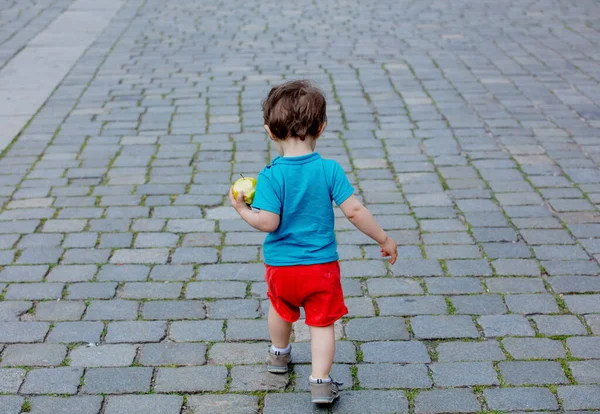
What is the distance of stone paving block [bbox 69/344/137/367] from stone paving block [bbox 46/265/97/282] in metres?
0.70

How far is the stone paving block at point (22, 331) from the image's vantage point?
3.55m

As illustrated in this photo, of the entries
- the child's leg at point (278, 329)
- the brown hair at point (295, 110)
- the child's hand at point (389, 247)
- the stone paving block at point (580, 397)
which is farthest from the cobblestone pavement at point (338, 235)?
the brown hair at point (295, 110)

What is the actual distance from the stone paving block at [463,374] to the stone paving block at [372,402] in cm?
20

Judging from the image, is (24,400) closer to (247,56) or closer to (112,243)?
(112,243)

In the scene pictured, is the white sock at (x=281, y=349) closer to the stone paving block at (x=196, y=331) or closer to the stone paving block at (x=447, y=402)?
the stone paving block at (x=196, y=331)

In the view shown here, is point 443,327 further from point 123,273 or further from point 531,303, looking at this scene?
point 123,273

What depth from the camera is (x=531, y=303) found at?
3.83 m

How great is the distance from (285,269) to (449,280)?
4.46 ft

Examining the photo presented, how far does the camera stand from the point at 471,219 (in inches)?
191

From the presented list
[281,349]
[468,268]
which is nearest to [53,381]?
[281,349]

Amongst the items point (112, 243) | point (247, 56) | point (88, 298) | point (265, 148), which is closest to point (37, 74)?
point (247, 56)

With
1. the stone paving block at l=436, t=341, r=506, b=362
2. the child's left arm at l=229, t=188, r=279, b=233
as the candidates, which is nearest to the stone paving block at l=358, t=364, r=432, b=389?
the stone paving block at l=436, t=341, r=506, b=362

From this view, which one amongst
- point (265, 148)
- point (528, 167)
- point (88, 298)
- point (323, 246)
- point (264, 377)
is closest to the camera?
point (323, 246)

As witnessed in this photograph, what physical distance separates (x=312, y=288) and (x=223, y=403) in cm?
56
